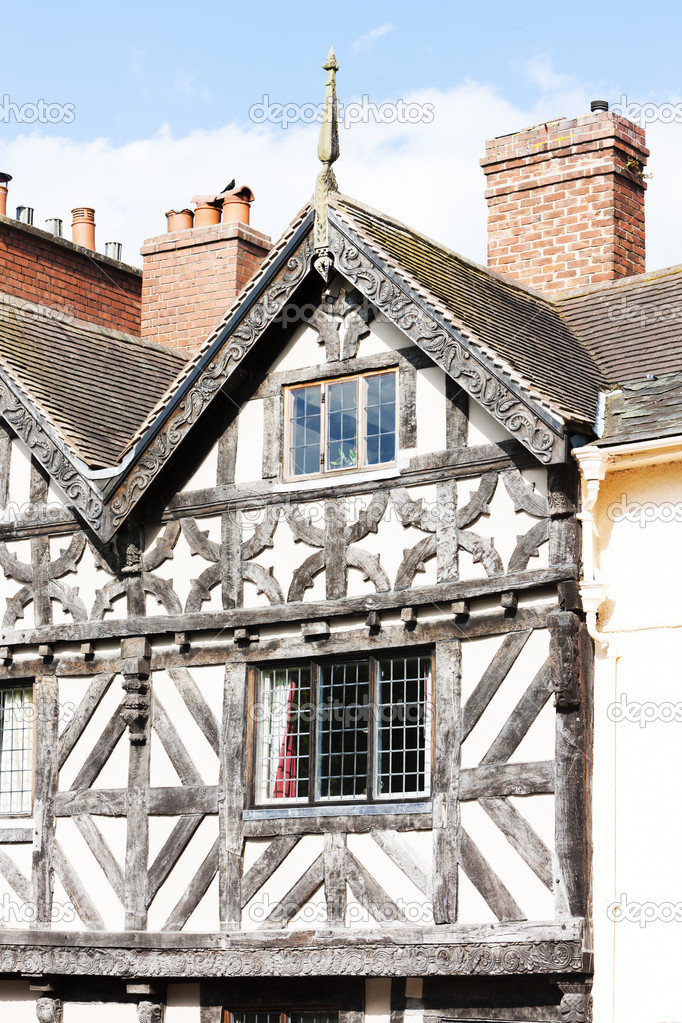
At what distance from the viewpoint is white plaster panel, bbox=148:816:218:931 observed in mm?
14195

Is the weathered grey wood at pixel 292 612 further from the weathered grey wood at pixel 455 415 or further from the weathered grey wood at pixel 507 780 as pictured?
the weathered grey wood at pixel 507 780

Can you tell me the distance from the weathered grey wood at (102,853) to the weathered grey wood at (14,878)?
30.9 inches

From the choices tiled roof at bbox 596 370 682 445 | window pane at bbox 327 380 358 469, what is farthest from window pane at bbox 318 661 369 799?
tiled roof at bbox 596 370 682 445

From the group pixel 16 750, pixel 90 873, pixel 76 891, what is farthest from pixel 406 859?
pixel 16 750

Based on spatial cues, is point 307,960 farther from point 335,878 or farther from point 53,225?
point 53,225

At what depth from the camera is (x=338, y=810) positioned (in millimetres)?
13461

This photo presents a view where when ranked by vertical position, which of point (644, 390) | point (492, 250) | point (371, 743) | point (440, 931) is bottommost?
point (440, 931)

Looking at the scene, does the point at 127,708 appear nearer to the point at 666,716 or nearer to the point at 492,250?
the point at 666,716

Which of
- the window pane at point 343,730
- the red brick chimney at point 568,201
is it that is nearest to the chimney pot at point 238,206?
the red brick chimney at point 568,201

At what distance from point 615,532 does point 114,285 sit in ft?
36.3

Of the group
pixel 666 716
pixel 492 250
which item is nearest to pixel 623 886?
pixel 666 716

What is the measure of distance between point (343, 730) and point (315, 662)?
62 cm

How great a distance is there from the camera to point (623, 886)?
12.1 m

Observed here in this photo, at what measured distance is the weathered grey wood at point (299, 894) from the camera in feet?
44.1
